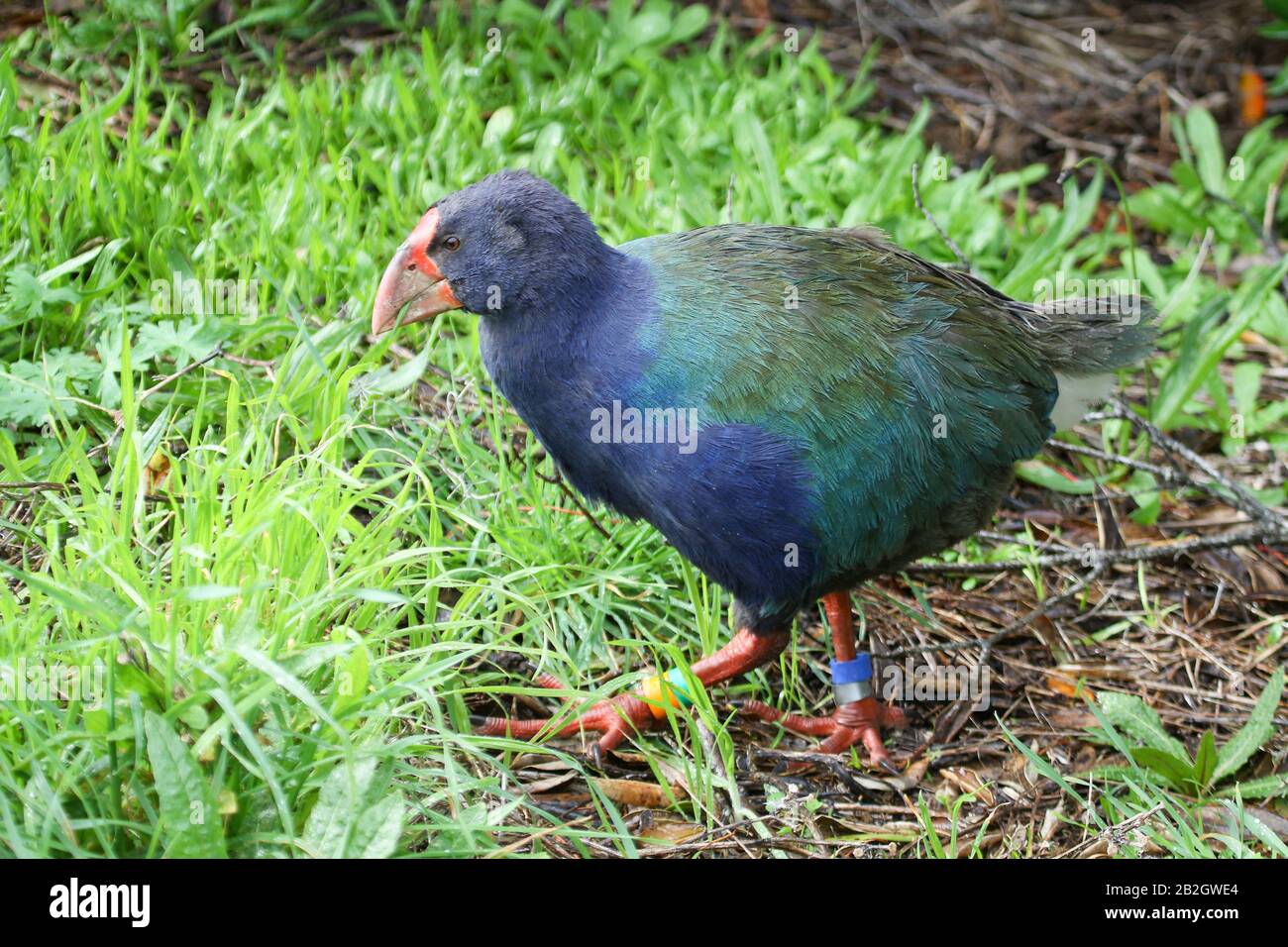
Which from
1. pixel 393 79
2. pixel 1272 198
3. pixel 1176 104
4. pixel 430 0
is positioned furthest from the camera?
pixel 1176 104

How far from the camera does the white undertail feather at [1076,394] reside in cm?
305

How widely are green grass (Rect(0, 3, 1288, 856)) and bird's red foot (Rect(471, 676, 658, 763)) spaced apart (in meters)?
0.06

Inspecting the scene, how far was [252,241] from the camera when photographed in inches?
135

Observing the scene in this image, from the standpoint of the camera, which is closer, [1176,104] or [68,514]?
[68,514]

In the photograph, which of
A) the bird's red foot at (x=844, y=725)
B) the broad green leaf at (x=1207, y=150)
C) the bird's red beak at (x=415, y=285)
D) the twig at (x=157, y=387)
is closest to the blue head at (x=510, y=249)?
the bird's red beak at (x=415, y=285)

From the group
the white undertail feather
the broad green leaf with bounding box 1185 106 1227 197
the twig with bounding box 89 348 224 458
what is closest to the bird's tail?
the white undertail feather

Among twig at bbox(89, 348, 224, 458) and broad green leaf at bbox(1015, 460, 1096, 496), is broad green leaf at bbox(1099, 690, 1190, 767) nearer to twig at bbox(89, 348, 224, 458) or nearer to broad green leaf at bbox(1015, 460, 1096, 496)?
broad green leaf at bbox(1015, 460, 1096, 496)

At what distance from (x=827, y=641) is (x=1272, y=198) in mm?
2387

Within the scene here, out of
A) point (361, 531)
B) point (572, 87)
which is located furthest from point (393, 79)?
point (361, 531)

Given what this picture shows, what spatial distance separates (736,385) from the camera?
254 centimetres

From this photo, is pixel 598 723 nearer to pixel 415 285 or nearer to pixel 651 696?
pixel 651 696

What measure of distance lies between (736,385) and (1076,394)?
97 cm

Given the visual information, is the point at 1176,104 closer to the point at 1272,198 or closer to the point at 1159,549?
the point at 1272,198

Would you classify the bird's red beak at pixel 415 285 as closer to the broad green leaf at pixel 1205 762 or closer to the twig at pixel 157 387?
the twig at pixel 157 387
